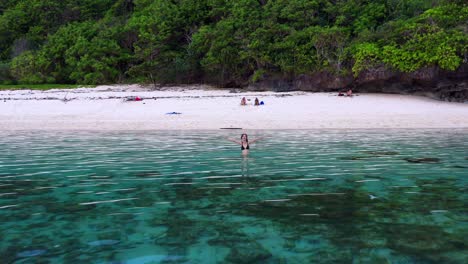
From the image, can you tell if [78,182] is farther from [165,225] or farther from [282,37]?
[282,37]

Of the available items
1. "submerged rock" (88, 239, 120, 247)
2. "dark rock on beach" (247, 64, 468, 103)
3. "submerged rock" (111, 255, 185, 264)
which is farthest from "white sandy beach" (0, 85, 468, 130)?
"submerged rock" (111, 255, 185, 264)

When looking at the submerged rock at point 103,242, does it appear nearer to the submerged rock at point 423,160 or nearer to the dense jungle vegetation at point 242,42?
the submerged rock at point 423,160

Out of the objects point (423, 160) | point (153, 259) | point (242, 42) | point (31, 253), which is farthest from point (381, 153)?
point (242, 42)

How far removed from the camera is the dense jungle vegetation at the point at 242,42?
27.8 metres

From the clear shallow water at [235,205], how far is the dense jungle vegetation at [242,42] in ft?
55.8

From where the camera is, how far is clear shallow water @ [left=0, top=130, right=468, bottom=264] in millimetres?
4742

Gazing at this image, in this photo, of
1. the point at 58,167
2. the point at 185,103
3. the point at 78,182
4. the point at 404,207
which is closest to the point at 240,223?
the point at 404,207

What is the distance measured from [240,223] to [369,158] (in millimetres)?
6360

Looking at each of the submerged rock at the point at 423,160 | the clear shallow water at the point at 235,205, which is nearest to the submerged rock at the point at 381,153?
the clear shallow water at the point at 235,205

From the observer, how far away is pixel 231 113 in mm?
22391

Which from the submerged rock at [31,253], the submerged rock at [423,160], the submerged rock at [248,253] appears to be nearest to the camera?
the submerged rock at [248,253]

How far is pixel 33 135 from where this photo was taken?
54.4ft

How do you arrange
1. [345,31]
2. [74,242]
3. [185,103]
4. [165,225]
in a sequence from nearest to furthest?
[74,242]
[165,225]
[185,103]
[345,31]

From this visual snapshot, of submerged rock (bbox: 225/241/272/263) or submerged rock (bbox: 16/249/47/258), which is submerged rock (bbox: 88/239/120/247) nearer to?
submerged rock (bbox: 16/249/47/258)
